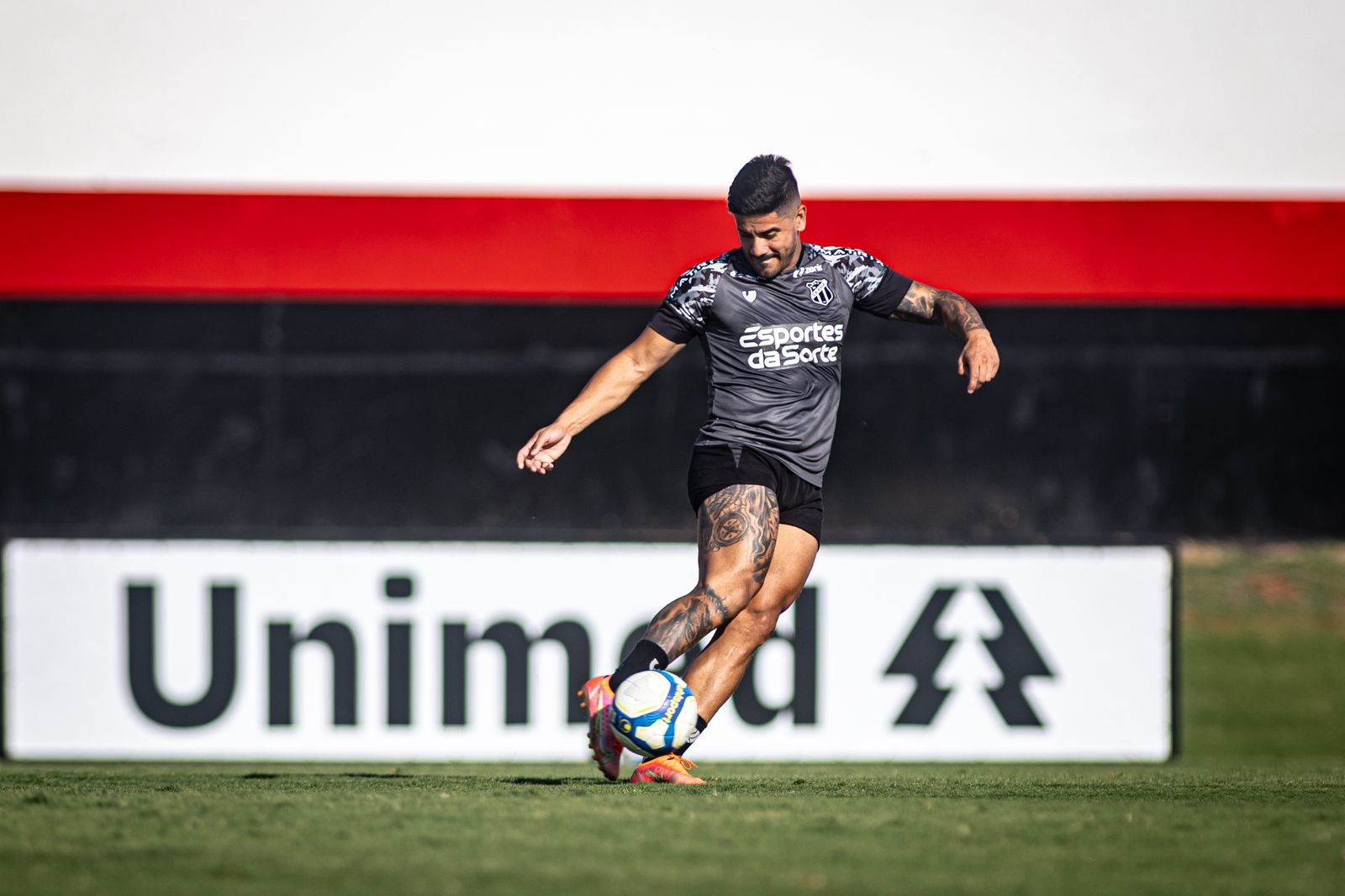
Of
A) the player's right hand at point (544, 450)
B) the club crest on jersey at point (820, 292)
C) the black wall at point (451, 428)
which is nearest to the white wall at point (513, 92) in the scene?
the black wall at point (451, 428)

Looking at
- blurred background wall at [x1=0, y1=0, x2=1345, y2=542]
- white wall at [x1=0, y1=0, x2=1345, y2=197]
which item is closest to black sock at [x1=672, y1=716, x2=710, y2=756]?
blurred background wall at [x1=0, y1=0, x2=1345, y2=542]

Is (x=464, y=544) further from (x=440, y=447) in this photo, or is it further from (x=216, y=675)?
(x=440, y=447)

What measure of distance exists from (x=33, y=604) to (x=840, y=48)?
5.48m

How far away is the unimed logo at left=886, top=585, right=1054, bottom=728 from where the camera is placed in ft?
25.3

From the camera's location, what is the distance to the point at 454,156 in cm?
979

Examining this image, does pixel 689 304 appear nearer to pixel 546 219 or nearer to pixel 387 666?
pixel 387 666

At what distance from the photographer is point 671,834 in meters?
3.59

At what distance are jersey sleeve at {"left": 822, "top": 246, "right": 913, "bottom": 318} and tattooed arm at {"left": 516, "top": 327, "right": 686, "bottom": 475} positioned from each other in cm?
57

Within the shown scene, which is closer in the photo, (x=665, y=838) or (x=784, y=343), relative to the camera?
(x=665, y=838)

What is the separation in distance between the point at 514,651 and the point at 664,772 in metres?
3.07

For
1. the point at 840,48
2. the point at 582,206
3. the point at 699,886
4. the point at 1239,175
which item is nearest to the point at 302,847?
the point at 699,886

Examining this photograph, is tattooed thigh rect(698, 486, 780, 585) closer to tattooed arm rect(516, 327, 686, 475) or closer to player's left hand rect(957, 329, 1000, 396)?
tattooed arm rect(516, 327, 686, 475)

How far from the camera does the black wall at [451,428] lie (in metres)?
10.3

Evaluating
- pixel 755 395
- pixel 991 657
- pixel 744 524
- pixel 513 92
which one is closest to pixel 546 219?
pixel 513 92
